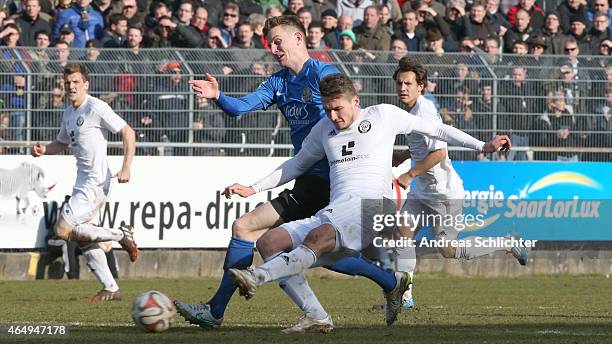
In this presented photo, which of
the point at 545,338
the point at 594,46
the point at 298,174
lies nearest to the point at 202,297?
the point at 298,174

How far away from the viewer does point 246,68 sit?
18812mm

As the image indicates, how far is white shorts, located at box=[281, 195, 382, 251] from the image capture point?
31.1 feet

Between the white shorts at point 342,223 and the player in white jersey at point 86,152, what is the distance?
531 cm

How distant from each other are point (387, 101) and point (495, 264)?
3.00 meters

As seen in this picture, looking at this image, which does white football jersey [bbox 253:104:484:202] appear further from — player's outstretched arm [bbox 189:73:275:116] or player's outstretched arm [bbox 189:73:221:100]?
player's outstretched arm [bbox 189:73:221:100]

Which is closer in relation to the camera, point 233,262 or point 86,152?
point 233,262

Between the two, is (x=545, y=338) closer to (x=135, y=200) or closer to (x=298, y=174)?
(x=298, y=174)

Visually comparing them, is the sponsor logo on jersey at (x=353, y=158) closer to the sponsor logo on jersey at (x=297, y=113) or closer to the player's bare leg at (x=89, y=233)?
the sponsor logo on jersey at (x=297, y=113)

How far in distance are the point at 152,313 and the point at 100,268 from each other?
495cm

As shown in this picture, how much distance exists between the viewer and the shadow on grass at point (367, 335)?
8938 mm

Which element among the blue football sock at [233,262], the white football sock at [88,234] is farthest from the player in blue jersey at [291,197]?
A: the white football sock at [88,234]

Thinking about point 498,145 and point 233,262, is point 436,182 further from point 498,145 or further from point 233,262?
point 233,262

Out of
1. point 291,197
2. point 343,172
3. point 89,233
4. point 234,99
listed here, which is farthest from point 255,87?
point 343,172

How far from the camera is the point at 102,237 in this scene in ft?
47.8
